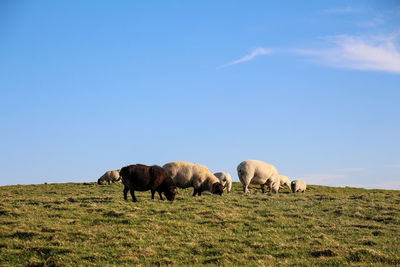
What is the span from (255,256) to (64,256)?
635 cm

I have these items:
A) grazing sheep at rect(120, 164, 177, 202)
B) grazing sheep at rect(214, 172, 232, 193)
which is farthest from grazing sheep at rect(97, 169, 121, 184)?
grazing sheep at rect(120, 164, 177, 202)

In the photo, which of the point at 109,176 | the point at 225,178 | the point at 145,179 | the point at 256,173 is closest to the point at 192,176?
the point at 145,179

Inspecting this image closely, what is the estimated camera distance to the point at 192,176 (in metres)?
26.4

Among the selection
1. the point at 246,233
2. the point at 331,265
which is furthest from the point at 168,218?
the point at 331,265

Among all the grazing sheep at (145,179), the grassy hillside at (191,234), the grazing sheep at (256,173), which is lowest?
the grassy hillside at (191,234)

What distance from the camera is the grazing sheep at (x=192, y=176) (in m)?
26.0

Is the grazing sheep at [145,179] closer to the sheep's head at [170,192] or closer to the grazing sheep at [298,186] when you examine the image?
the sheep's head at [170,192]

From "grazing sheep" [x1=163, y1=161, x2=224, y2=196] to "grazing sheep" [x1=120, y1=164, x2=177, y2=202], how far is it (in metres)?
3.36

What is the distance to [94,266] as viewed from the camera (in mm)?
11664

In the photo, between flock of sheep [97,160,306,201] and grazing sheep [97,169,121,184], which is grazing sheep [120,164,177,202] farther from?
grazing sheep [97,169,121,184]

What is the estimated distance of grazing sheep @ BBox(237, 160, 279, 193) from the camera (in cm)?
3381

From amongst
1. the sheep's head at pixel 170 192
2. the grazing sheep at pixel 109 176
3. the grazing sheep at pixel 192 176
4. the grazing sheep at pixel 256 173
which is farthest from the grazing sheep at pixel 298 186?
the sheep's head at pixel 170 192

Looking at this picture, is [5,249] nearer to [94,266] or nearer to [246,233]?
[94,266]

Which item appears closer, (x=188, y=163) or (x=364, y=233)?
(x=364, y=233)
